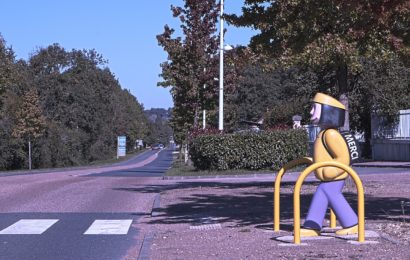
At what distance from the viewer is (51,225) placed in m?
11.8

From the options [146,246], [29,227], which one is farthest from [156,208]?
[146,246]

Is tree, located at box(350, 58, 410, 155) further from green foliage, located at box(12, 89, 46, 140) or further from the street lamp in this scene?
green foliage, located at box(12, 89, 46, 140)

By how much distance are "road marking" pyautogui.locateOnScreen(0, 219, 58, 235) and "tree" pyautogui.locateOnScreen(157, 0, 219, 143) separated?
83.7 feet

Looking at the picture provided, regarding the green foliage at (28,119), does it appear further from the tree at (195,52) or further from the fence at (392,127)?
the fence at (392,127)

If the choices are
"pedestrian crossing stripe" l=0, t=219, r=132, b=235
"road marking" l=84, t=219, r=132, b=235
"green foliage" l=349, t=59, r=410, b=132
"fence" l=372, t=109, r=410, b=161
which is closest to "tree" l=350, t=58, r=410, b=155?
"green foliage" l=349, t=59, r=410, b=132

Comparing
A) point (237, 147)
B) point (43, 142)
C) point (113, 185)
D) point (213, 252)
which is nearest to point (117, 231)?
point (213, 252)

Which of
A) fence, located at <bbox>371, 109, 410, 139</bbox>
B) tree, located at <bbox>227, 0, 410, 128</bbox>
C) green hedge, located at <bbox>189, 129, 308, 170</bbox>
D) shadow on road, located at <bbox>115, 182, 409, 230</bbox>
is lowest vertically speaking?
shadow on road, located at <bbox>115, 182, 409, 230</bbox>

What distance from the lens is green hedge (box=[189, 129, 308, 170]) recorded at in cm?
2902

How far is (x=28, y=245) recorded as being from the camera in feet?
31.3

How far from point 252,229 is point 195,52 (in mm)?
27694

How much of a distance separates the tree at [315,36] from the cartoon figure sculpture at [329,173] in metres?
3.78

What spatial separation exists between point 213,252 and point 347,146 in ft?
7.51

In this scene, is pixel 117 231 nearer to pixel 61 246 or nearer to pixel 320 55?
pixel 61 246

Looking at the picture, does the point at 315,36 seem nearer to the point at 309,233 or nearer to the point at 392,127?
the point at 309,233
